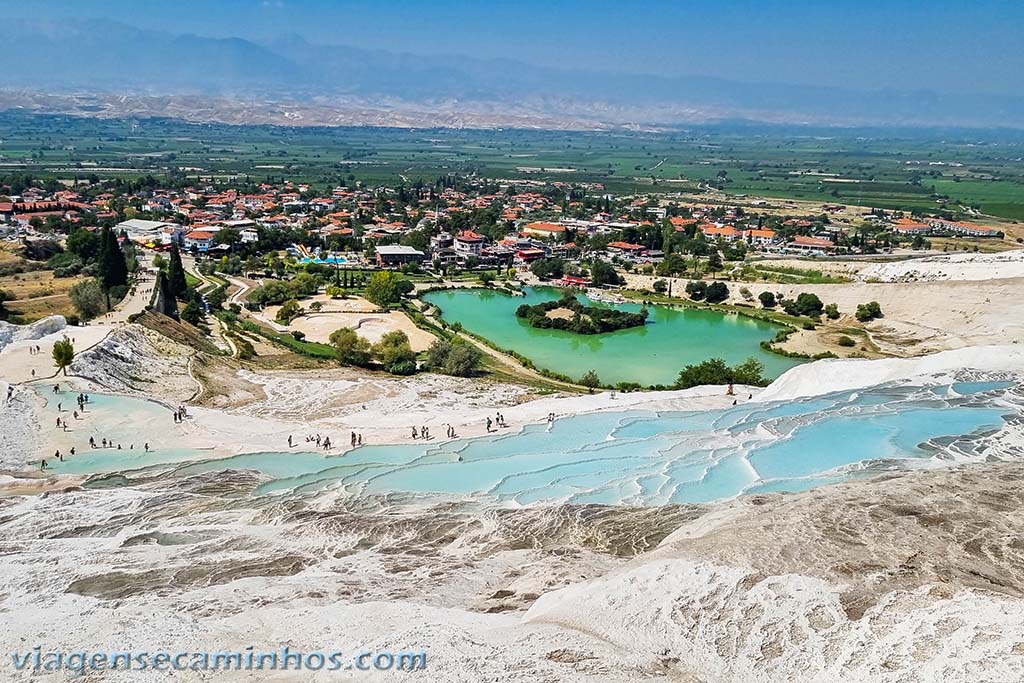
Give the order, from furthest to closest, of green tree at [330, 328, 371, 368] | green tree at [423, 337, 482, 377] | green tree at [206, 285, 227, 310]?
green tree at [206, 285, 227, 310]
green tree at [330, 328, 371, 368]
green tree at [423, 337, 482, 377]

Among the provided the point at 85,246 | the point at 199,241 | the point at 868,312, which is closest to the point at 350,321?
the point at 85,246

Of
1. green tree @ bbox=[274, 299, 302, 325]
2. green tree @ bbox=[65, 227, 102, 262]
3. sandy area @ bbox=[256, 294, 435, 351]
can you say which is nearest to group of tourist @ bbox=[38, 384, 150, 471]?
sandy area @ bbox=[256, 294, 435, 351]

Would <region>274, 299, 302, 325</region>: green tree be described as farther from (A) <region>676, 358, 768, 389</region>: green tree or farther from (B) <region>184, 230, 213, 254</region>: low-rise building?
(A) <region>676, 358, 768, 389</region>: green tree

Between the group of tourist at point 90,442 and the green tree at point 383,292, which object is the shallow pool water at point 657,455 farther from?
the green tree at point 383,292

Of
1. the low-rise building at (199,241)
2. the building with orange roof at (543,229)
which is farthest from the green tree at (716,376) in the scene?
the low-rise building at (199,241)

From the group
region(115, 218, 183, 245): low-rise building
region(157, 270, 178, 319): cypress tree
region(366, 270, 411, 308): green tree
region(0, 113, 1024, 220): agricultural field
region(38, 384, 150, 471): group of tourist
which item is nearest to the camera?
region(38, 384, 150, 471): group of tourist

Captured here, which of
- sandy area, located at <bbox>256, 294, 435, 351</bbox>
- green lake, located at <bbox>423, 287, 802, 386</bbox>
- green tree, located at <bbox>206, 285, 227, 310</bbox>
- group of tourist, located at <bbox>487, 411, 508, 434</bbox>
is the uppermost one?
group of tourist, located at <bbox>487, 411, 508, 434</bbox>

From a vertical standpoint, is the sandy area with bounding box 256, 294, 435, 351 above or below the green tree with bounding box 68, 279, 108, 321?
below
